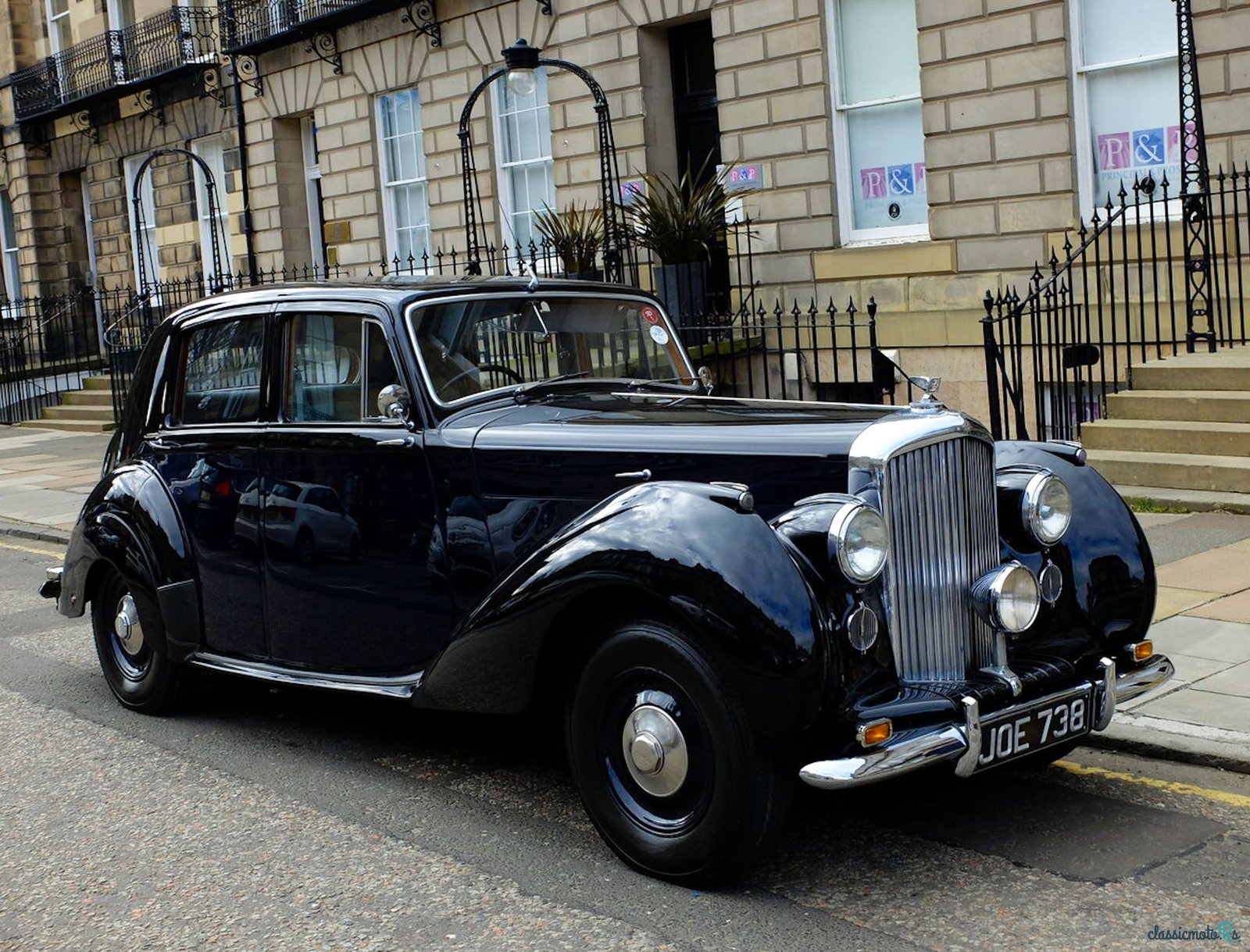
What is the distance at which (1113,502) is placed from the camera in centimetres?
500

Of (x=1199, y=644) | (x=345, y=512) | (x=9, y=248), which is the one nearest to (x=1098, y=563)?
(x=1199, y=644)

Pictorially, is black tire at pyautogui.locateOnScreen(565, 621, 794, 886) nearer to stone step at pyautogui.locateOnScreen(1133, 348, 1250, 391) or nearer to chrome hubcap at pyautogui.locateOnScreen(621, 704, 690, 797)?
chrome hubcap at pyautogui.locateOnScreen(621, 704, 690, 797)

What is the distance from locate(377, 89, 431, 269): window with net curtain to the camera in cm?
1967

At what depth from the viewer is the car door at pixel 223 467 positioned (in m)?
5.81

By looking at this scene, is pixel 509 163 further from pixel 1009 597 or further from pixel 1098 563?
pixel 1009 597

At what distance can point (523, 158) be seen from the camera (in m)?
18.2

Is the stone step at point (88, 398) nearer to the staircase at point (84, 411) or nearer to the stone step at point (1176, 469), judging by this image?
the staircase at point (84, 411)

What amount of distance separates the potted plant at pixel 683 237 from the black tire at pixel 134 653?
835cm

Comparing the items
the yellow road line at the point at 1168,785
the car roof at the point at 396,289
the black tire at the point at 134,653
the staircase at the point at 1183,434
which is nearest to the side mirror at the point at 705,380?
the car roof at the point at 396,289

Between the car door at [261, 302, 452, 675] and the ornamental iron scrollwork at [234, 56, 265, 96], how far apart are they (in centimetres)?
1771

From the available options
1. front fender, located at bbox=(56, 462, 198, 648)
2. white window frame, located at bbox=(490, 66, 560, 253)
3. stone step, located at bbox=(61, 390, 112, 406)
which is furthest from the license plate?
stone step, located at bbox=(61, 390, 112, 406)

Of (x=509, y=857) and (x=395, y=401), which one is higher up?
(x=395, y=401)

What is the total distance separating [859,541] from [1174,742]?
1802 millimetres

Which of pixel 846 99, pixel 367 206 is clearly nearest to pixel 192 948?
pixel 846 99
